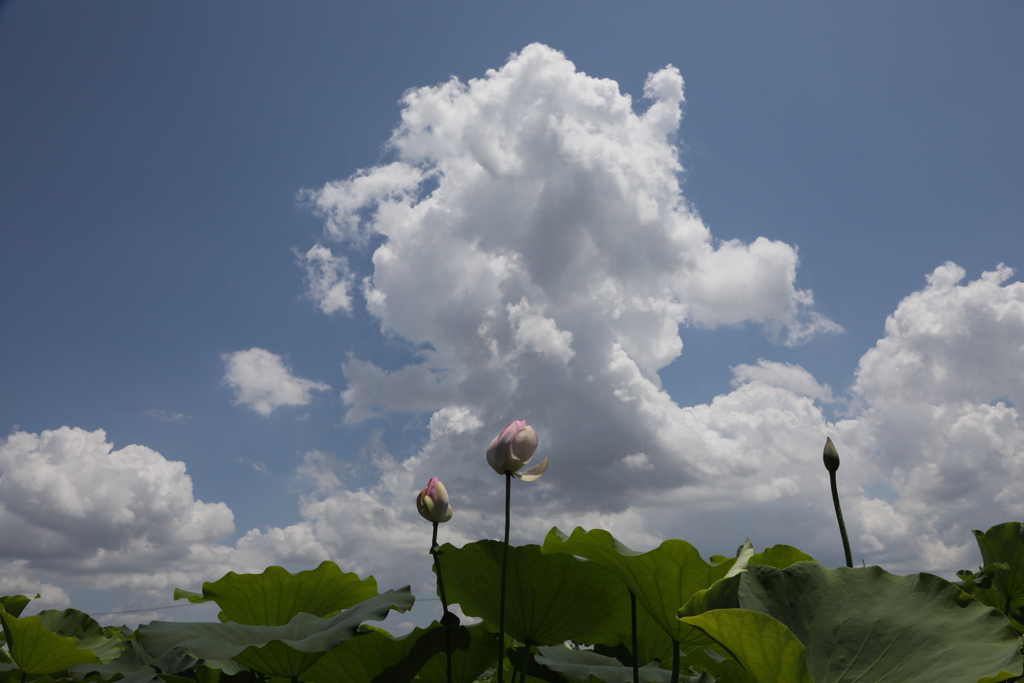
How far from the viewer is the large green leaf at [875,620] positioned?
1082 mm

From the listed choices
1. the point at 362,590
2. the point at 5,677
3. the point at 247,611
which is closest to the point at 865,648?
the point at 362,590

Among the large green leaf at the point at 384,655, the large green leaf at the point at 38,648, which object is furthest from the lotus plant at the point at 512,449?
the large green leaf at the point at 38,648

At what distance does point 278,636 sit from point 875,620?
3.97 ft

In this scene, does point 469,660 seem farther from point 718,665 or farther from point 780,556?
point 780,556

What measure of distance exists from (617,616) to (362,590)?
2.81 feet

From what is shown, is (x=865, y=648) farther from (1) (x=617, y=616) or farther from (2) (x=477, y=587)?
(2) (x=477, y=587)

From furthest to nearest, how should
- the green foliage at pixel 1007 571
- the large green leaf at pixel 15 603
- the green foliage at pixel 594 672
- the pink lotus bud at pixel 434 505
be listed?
the large green leaf at pixel 15 603 → the green foliage at pixel 1007 571 → the pink lotus bud at pixel 434 505 → the green foliage at pixel 594 672

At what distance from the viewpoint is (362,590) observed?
197cm

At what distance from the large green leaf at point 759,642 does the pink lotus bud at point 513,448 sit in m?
0.79

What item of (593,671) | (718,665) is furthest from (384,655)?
(718,665)

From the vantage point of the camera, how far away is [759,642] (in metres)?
0.96

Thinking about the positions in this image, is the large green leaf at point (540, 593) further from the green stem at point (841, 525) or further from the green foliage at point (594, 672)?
the green stem at point (841, 525)

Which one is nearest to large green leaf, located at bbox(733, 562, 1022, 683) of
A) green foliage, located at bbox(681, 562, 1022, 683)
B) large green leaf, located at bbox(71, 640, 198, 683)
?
green foliage, located at bbox(681, 562, 1022, 683)

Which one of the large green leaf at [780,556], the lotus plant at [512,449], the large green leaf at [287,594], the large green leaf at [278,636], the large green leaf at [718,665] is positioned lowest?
the large green leaf at [718,665]
